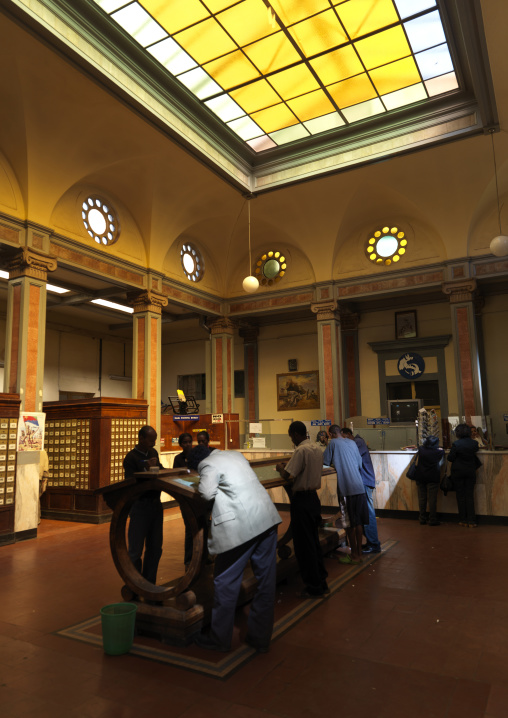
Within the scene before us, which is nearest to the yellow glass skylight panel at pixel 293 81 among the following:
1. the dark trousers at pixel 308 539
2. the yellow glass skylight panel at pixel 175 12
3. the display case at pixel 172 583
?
the yellow glass skylight panel at pixel 175 12

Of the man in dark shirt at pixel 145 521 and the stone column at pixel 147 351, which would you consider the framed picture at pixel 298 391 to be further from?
the man in dark shirt at pixel 145 521

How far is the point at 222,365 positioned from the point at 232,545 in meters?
11.8

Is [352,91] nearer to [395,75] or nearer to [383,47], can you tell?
[395,75]

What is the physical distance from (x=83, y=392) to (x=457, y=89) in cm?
1438

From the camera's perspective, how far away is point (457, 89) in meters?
9.79

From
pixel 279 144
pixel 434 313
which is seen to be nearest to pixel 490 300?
pixel 434 313

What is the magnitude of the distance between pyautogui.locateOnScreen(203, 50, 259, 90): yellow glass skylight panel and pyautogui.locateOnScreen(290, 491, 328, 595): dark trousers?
7.70 m

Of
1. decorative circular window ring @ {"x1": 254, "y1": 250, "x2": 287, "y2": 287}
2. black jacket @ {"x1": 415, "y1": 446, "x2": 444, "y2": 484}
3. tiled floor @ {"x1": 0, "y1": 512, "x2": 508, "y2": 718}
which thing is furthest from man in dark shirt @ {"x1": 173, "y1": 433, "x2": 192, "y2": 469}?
decorative circular window ring @ {"x1": 254, "y1": 250, "x2": 287, "y2": 287}

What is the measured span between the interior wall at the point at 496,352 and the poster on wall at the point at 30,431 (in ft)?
36.7

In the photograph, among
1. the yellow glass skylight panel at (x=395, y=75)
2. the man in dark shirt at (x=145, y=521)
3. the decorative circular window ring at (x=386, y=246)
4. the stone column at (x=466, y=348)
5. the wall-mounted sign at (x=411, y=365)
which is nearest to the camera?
the man in dark shirt at (x=145, y=521)

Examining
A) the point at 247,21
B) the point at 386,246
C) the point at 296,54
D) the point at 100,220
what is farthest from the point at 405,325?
the point at 247,21

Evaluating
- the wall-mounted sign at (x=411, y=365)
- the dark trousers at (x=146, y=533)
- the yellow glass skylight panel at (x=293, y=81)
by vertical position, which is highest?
the yellow glass skylight panel at (x=293, y=81)

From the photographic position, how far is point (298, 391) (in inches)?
661

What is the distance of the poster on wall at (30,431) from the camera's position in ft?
27.9
